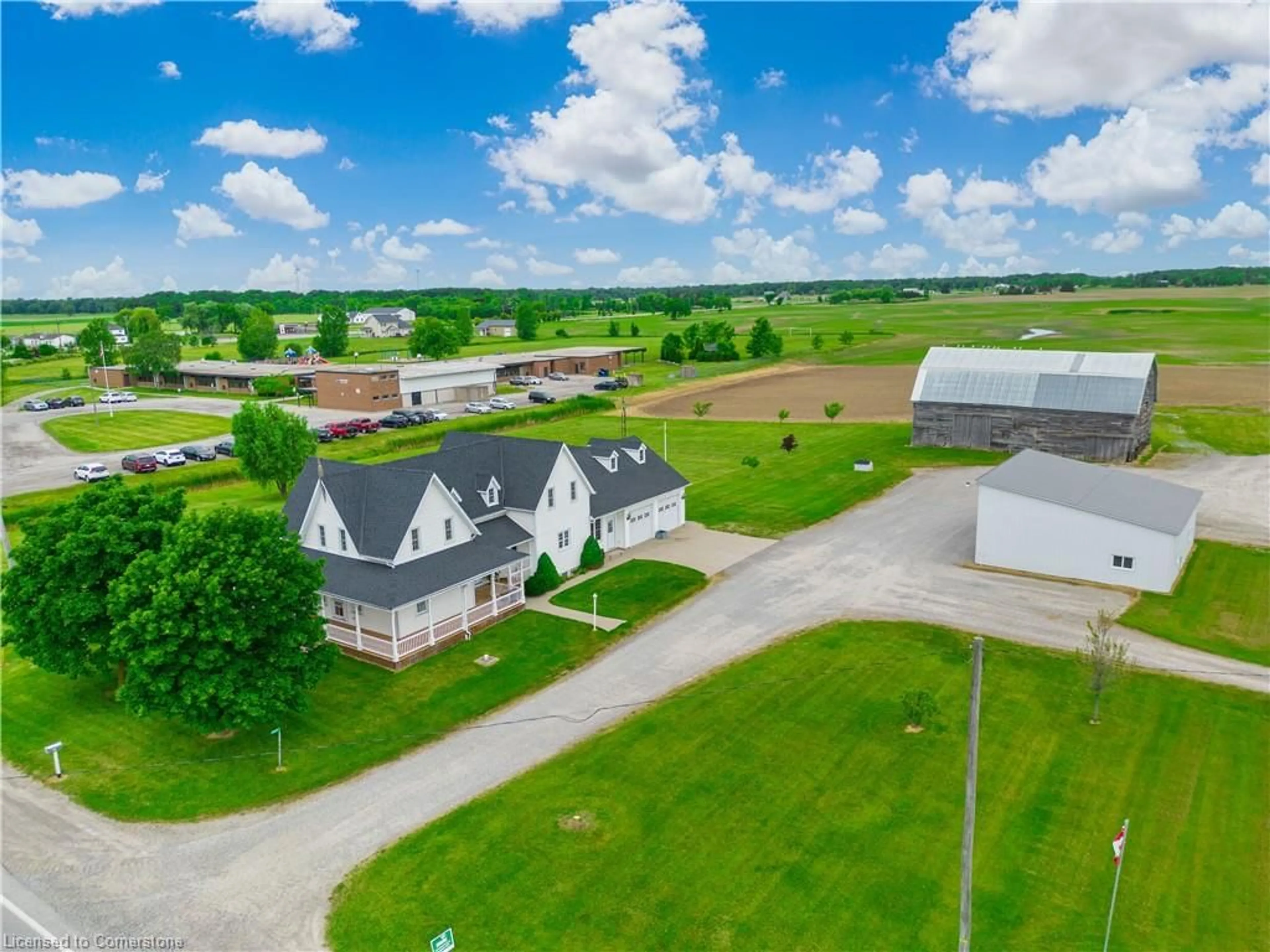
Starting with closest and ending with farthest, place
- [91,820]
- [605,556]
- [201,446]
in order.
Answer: [91,820] → [605,556] → [201,446]

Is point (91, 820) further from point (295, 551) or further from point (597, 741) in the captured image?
point (597, 741)

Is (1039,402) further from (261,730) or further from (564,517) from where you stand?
(261,730)

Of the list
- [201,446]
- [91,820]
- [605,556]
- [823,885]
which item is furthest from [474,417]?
[823,885]

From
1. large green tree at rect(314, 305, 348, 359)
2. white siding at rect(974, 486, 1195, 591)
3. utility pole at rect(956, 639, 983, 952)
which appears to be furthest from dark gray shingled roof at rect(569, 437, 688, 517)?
large green tree at rect(314, 305, 348, 359)

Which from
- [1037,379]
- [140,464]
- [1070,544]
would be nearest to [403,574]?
[1070,544]

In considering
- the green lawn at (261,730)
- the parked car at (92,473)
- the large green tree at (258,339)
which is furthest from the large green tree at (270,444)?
the large green tree at (258,339)

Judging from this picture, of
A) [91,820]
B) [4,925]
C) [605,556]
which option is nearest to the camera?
[4,925]
